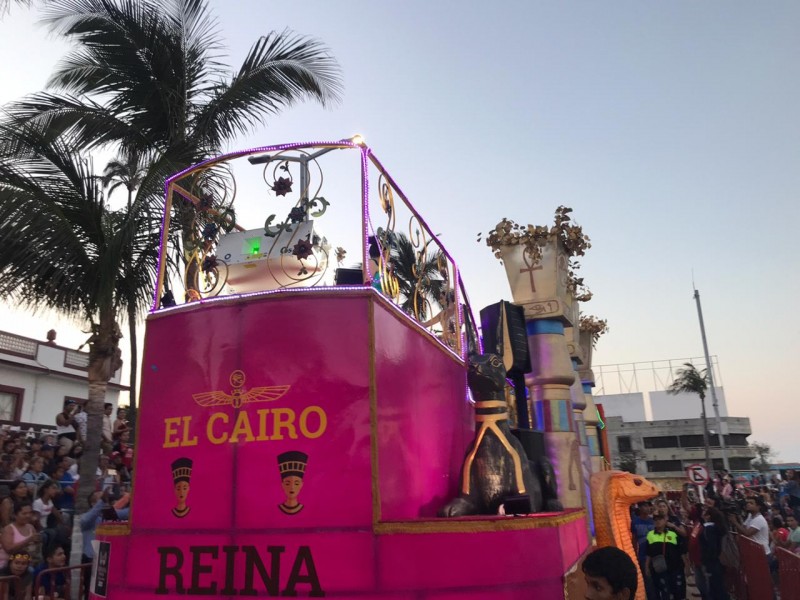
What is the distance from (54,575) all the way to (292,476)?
5408mm

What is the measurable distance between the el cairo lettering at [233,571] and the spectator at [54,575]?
4.04m

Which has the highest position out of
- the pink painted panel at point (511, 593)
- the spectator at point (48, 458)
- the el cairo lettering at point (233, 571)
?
the spectator at point (48, 458)

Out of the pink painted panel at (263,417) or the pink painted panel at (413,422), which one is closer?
the pink painted panel at (263,417)

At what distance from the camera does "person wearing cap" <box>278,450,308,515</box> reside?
3.81 meters

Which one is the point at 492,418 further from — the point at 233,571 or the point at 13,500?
the point at 13,500

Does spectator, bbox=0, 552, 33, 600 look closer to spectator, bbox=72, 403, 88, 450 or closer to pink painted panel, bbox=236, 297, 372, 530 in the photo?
pink painted panel, bbox=236, 297, 372, 530

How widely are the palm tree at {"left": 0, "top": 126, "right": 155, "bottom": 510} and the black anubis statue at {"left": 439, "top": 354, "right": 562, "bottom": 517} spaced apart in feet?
17.6

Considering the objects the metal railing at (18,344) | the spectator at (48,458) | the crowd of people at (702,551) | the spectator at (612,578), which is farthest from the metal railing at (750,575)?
the metal railing at (18,344)

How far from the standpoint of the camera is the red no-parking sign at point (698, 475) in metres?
14.9

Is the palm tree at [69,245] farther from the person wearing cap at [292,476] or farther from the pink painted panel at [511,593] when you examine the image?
the pink painted panel at [511,593]

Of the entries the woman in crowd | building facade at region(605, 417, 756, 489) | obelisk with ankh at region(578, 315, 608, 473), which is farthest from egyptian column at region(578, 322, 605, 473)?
building facade at region(605, 417, 756, 489)

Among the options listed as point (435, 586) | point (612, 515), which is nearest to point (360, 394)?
point (435, 586)

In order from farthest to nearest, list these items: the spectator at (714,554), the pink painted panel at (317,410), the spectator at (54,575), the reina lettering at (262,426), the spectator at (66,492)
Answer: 1. the spectator at (714,554)
2. the spectator at (66,492)
3. the spectator at (54,575)
4. the reina lettering at (262,426)
5. the pink painted panel at (317,410)

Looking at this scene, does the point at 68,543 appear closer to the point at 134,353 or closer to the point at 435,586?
the point at 134,353
